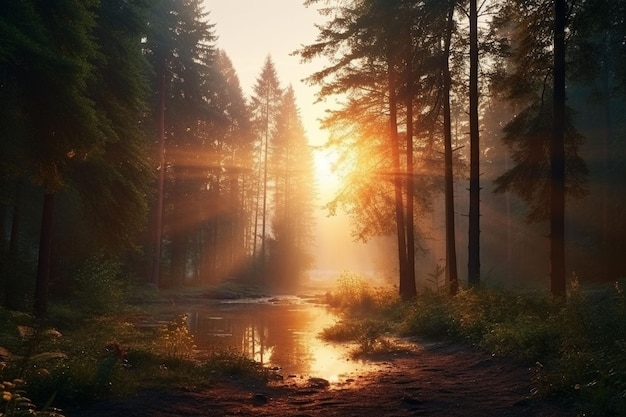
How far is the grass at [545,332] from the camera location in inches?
248

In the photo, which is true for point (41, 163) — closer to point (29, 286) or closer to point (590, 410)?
point (29, 286)

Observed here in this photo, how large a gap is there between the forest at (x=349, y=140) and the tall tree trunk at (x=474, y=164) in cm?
6

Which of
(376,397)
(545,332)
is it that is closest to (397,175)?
(545,332)

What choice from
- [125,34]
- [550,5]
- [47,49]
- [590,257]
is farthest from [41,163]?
[590,257]

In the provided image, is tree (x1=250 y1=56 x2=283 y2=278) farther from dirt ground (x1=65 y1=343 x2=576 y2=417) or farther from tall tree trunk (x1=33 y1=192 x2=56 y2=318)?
dirt ground (x1=65 y1=343 x2=576 y2=417)

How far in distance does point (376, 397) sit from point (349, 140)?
54.8 feet

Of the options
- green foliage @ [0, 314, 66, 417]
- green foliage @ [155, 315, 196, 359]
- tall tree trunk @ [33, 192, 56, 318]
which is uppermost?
tall tree trunk @ [33, 192, 56, 318]

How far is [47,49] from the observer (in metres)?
A: 9.87

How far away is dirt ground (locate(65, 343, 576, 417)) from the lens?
22.2ft

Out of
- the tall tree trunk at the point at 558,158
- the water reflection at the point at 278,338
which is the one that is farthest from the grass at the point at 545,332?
the water reflection at the point at 278,338

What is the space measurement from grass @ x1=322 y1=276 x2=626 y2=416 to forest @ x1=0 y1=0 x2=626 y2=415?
5.4 inches

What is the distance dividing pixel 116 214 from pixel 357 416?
38.6ft

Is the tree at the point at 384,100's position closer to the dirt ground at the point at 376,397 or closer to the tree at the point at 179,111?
the dirt ground at the point at 376,397

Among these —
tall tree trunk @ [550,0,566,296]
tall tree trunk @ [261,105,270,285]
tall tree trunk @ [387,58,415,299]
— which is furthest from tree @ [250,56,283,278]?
tall tree trunk @ [550,0,566,296]
